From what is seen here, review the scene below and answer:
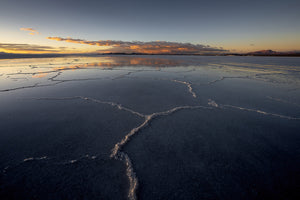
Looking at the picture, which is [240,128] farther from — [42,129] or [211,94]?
[42,129]

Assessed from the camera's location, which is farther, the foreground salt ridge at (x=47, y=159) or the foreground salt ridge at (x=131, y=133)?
the foreground salt ridge at (x=47, y=159)

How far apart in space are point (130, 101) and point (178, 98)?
5.71 ft

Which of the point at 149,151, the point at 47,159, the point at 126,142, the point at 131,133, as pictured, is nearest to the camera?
the point at 47,159

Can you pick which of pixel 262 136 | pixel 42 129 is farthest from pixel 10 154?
pixel 262 136

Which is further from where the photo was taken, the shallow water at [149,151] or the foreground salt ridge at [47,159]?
the foreground salt ridge at [47,159]

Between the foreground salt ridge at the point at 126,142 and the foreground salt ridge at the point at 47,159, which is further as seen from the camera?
the foreground salt ridge at the point at 47,159

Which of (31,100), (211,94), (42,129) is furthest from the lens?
(211,94)

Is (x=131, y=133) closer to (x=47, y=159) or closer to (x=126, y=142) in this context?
(x=126, y=142)

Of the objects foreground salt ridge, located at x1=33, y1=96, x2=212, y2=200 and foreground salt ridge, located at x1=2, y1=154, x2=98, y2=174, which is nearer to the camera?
foreground salt ridge, located at x1=33, y1=96, x2=212, y2=200

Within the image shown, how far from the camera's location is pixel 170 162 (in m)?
1.93

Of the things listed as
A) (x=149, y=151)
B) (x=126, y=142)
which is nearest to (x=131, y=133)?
(x=126, y=142)

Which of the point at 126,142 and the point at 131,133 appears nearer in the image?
the point at 126,142

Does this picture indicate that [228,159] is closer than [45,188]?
No

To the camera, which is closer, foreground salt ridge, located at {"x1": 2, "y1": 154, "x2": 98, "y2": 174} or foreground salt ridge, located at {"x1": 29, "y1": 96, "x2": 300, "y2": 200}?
foreground salt ridge, located at {"x1": 29, "y1": 96, "x2": 300, "y2": 200}
